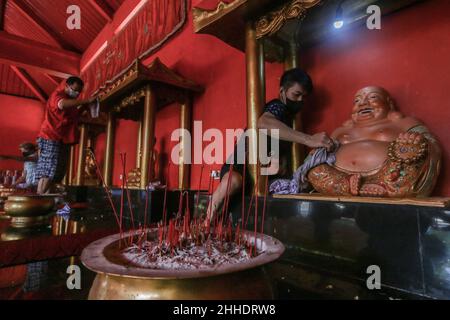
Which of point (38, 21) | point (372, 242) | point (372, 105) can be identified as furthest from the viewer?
point (38, 21)

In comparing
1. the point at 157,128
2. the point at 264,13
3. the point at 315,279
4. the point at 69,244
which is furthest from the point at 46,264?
the point at 157,128

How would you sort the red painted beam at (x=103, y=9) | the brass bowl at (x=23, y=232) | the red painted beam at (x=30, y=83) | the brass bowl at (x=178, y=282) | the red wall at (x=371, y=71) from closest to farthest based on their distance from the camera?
the brass bowl at (x=178, y=282) < the red wall at (x=371, y=71) < the brass bowl at (x=23, y=232) < the red painted beam at (x=103, y=9) < the red painted beam at (x=30, y=83)

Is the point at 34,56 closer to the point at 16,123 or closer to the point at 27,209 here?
the point at 16,123

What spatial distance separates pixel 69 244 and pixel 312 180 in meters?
1.47

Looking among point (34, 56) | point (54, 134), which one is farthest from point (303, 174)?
point (34, 56)

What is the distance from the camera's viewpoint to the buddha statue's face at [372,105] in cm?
127

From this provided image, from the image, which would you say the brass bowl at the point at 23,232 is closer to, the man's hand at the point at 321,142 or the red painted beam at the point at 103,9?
the man's hand at the point at 321,142

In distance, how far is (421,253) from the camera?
2.70 feet

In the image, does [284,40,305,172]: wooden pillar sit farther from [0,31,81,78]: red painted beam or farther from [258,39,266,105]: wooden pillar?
[0,31,81,78]: red painted beam

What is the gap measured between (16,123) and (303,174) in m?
9.21

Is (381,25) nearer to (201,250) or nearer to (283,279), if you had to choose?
(283,279)

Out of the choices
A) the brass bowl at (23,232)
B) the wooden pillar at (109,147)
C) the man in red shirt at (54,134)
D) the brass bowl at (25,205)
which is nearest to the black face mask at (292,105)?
the brass bowl at (23,232)

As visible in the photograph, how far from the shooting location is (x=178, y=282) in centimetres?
45

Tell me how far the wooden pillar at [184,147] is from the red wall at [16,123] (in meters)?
7.11
